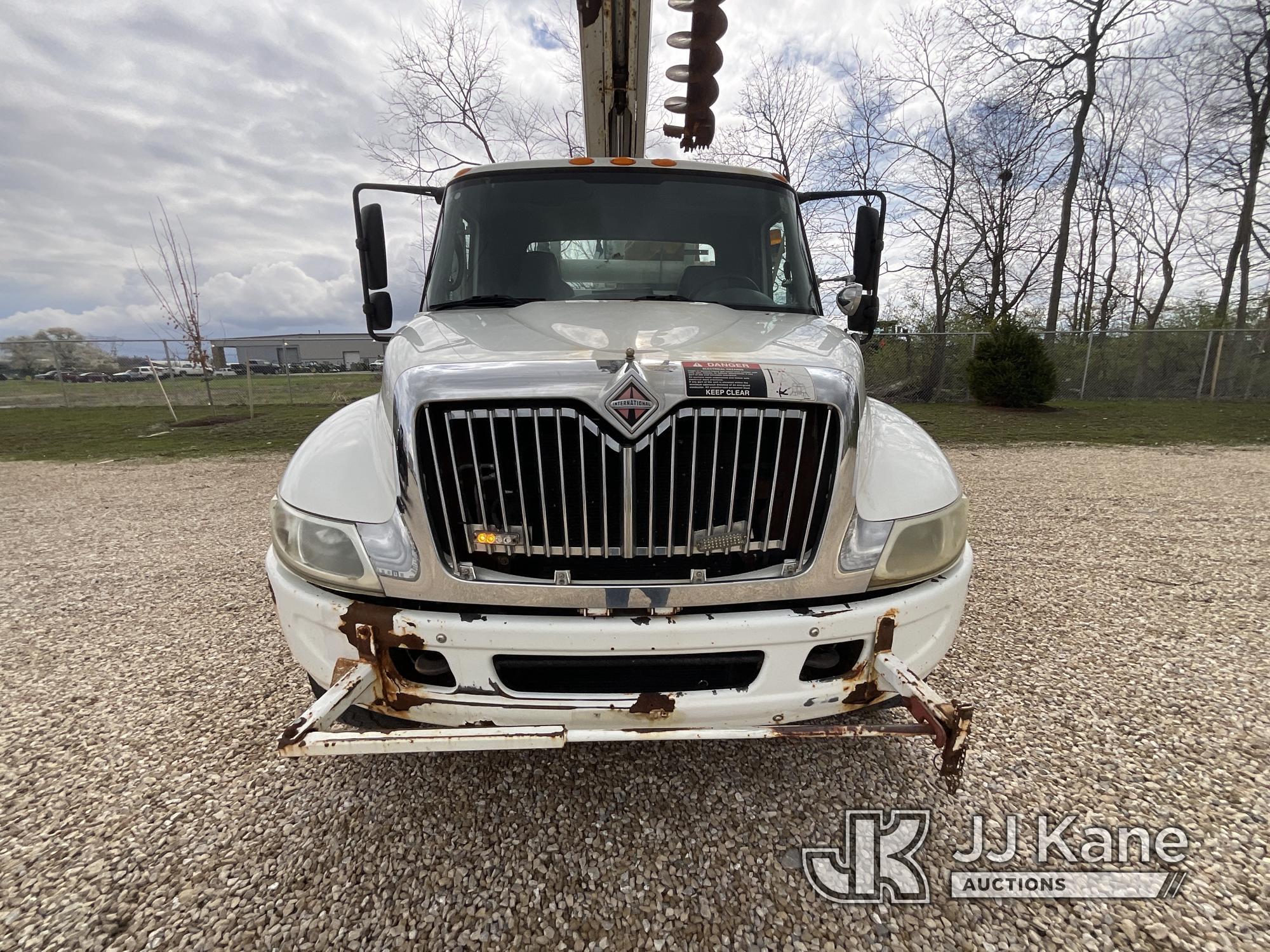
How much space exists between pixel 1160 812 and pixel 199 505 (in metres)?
8.23

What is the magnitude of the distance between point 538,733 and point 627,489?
693mm

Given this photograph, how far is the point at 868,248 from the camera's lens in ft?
11.7

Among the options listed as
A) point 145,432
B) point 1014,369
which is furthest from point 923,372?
point 145,432

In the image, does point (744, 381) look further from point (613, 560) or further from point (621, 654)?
point (621, 654)

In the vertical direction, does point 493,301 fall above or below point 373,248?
below

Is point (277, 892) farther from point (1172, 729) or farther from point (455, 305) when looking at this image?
point (1172, 729)

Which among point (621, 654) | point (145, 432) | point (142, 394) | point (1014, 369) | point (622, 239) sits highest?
point (622, 239)

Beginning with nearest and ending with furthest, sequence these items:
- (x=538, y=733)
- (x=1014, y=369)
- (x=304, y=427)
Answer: (x=538, y=733) → (x=304, y=427) → (x=1014, y=369)

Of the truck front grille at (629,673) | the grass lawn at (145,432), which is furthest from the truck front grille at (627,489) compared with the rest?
the grass lawn at (145,432)

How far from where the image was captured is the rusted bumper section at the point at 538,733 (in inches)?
61.0

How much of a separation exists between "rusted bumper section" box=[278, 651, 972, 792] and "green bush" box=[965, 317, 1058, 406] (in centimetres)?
1612

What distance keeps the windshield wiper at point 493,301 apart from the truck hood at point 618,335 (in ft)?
0.21

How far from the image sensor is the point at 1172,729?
252 centimetres

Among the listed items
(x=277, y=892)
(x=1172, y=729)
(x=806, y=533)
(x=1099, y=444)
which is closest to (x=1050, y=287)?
(x=1099, y=444)
